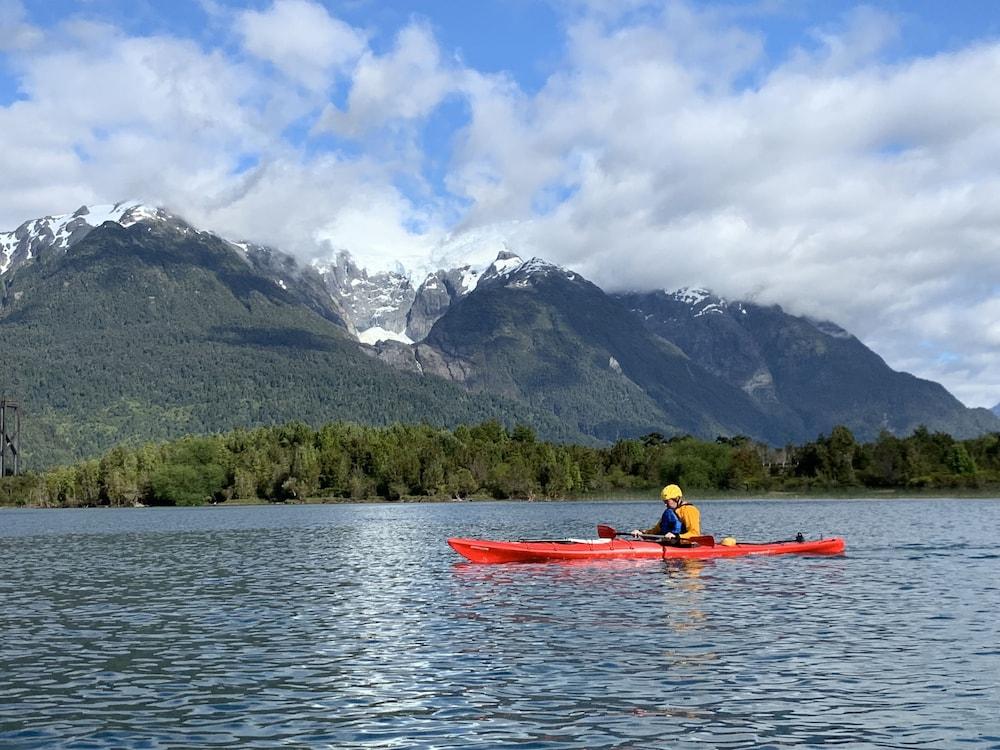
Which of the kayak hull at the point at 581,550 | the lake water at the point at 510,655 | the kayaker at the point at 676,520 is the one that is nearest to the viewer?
the lake water at the point at 510,655

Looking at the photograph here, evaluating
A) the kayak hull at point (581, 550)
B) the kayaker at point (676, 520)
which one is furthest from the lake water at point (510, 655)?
the kayaker at point (676, 520)

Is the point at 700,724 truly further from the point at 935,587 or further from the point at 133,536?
the point at 133,536

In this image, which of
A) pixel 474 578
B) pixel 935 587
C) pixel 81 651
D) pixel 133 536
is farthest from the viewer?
pixel 133 536

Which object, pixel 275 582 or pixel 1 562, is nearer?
pixel 275 582

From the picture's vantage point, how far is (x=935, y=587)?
52.8m

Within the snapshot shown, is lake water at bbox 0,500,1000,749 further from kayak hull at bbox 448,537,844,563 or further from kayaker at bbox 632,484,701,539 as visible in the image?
kayaker at bbox 632,484,701,539

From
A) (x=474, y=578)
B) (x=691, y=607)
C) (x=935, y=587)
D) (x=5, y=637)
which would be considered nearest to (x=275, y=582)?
(x=474, y=578)

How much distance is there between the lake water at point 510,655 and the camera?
82.6 ft

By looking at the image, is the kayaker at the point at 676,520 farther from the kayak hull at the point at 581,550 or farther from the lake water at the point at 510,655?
the lake water at the point at 510,655

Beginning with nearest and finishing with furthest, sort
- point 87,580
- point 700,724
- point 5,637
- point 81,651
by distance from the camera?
point 700,724, point 81,651, point 5,637, point 87,580

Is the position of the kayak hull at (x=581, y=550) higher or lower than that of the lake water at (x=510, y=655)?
higher

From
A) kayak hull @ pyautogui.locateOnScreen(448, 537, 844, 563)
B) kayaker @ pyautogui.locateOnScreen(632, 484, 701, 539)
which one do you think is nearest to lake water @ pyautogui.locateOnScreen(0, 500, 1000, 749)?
kayak hull @ pyautogui.locateOnScreen(448, 537, 844, 563)

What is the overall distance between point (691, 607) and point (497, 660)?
46.1 ft

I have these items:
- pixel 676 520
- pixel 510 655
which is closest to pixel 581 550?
pixel 676 520
